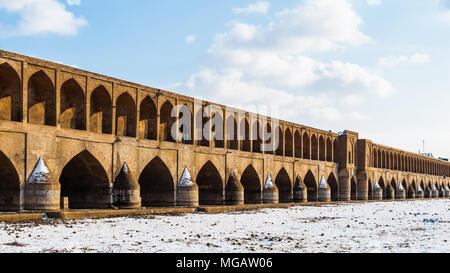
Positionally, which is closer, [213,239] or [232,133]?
[213,239]

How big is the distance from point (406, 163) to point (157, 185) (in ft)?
167

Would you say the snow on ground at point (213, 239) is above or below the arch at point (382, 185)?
above

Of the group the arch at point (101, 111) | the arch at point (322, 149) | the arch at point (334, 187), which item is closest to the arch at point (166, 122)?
the arch at point (101, 111)

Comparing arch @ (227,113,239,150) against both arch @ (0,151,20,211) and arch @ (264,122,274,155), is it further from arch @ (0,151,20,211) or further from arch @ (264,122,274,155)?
arch @ (0,151,20,211)

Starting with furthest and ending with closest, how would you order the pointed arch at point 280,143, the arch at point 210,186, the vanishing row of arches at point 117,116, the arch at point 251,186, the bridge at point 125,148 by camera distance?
1. the pointed arch at point 280,143
2. the arch at point 251,186
3. the arch at point 210,186
4. the vanishing row of arches at point 117,116
5. the bridge at point 125,148

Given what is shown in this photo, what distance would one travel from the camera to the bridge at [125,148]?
770 inches

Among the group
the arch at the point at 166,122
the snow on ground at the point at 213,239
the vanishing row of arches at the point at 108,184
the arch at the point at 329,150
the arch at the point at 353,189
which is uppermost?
the arch at the point at 166,122

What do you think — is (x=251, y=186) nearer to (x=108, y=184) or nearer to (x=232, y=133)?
(x=232, y=133)

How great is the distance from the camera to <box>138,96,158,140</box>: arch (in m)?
26.8

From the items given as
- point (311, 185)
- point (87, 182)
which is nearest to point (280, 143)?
point (311, 185)

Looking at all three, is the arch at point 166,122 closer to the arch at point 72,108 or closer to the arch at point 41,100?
the arch at point 72,108

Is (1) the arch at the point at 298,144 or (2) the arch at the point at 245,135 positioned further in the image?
(1) the arch at the point at 298,144

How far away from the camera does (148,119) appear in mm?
27969
